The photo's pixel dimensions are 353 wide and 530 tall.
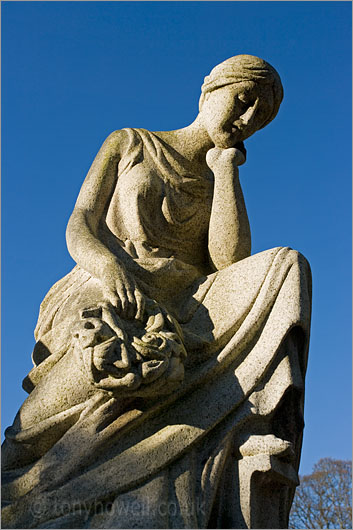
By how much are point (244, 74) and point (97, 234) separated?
158 centimetres

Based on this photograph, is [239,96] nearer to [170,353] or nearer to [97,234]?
[97,234]

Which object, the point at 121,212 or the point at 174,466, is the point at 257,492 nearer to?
the point at 174,466

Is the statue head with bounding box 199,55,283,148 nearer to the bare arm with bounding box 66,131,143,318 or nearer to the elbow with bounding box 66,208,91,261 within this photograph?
the bare arm with bounding box 66,131,143,318

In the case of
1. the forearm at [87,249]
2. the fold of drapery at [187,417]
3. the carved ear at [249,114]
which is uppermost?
the carved ear at [249,114]

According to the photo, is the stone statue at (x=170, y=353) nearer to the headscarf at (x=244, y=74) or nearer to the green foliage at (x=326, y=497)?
the headscarf at (x=244, y=74)

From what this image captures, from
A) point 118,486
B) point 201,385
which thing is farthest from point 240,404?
point 118,486

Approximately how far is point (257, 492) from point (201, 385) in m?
0.73

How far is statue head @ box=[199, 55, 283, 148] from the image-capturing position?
613 cm

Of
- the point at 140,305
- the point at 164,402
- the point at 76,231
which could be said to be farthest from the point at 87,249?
the point at 164,402

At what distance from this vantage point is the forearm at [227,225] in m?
6.00

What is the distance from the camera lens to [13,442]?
5.06 metres

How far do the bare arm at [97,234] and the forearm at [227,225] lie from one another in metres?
0.78

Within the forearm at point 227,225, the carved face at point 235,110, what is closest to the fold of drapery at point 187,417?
the forearm at point 227,225

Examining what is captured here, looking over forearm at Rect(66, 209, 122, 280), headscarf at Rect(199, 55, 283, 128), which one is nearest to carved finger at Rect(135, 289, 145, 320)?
forearm at Rect(66, 209, 122, 280)
